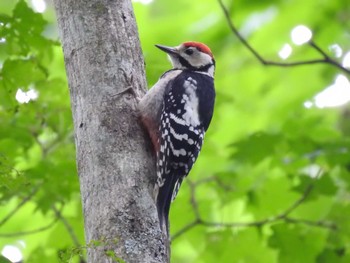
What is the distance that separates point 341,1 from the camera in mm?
5805

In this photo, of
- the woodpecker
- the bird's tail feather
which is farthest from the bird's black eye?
the bird's tail feather

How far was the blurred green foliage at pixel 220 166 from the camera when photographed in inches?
155

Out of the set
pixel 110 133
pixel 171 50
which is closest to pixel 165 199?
pixel 110 133

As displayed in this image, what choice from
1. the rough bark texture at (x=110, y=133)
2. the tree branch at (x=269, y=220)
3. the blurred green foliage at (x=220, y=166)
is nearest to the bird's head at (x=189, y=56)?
the blurred green foliage at (x=220, y=166)

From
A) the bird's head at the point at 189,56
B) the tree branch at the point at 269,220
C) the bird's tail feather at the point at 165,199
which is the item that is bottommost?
the bird's tail feather at the point at 165,199

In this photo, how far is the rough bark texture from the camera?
2.53m

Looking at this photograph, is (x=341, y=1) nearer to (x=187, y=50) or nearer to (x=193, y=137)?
(x=187, y=50)

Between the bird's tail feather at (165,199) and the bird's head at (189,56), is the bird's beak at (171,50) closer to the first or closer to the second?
the bird's head at (189,56)

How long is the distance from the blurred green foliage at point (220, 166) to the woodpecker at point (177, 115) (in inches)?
10.4

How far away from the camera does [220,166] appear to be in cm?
541

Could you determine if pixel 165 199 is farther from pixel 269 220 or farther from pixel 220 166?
pixel 220 166

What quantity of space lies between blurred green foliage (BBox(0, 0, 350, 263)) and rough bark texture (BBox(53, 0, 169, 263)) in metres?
0.36

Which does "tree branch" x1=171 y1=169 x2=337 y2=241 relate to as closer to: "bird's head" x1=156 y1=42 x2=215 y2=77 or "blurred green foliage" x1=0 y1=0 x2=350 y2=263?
"blurred green foliage" x1=0 y1=0 x2=350 y2=263

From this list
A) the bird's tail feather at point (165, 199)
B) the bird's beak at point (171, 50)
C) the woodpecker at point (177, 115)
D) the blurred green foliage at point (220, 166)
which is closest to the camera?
the bird's tail feather at point (165, 199)
